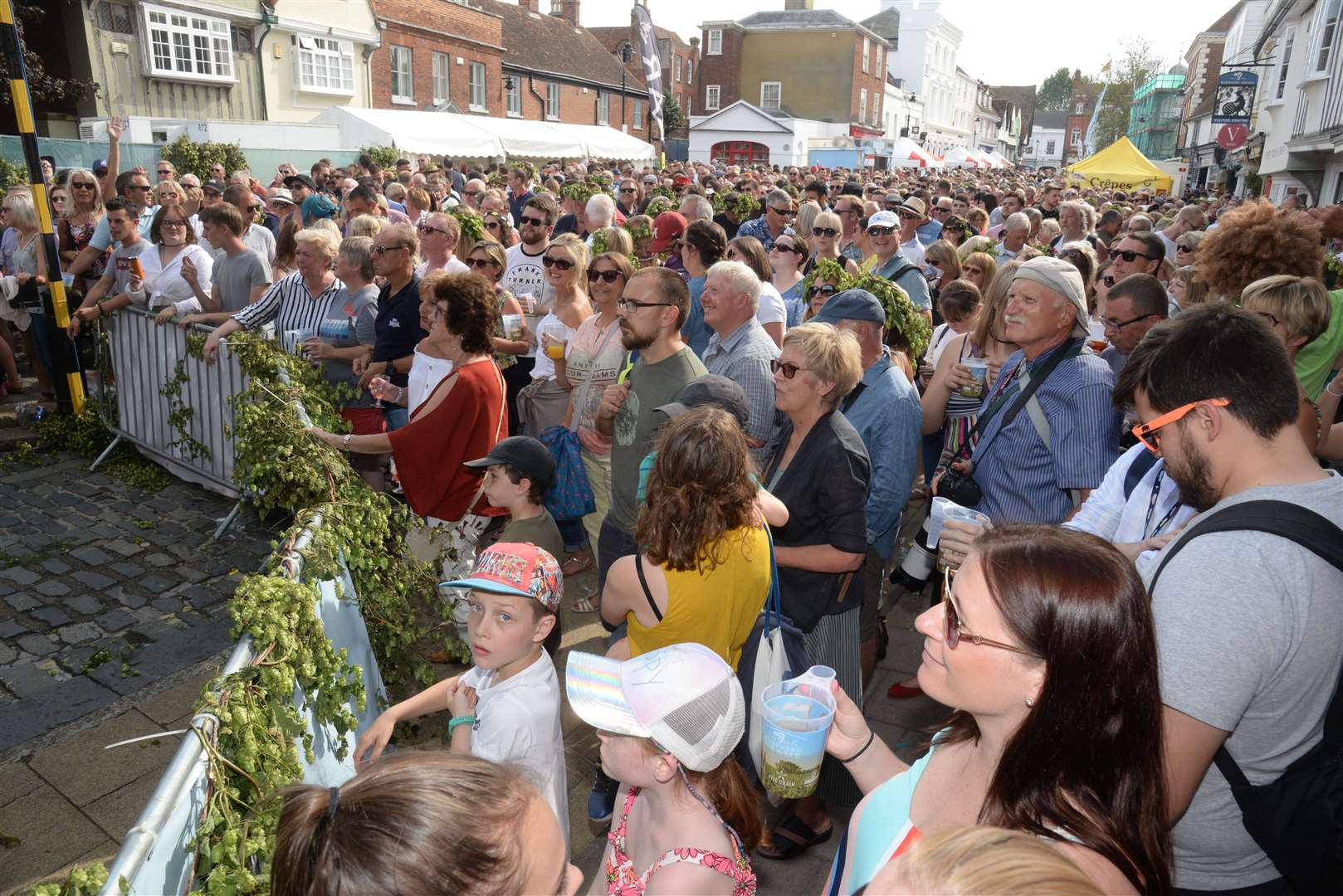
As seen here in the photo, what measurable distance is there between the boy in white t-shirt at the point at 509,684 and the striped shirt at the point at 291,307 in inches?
154

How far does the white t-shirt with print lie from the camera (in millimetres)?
2498

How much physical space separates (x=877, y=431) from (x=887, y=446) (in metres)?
0.08

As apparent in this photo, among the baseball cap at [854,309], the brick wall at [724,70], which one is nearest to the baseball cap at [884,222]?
the baseball cap at [854,309]

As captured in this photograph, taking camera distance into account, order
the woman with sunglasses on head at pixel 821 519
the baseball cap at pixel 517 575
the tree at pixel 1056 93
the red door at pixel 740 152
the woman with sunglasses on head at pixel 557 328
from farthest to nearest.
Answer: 1. the tree at pixel 1056 93
2. the red door at pixel 740 152
3. the woman with sunglasses on head at pixel 557 328
4. the woman with sunglasses on head at pixel 821 519
5. the baseball cap at pixel 517 575

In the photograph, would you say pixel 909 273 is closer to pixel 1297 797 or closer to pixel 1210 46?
pixel 1297 797

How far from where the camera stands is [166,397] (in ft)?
21.6

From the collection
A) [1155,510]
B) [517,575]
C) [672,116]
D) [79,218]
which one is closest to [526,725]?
[517,575]

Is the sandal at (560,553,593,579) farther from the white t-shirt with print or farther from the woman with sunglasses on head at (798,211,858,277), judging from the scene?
the woman with sunglasses on head at (798,211,858,277)

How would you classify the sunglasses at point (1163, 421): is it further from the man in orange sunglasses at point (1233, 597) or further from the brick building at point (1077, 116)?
the brick building at point (1077, 116)

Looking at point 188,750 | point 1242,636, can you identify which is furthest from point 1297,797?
point 188,750

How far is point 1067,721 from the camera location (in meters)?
1.46

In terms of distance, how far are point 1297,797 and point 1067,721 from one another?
2.62ft

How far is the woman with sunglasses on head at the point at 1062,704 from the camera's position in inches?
56.8

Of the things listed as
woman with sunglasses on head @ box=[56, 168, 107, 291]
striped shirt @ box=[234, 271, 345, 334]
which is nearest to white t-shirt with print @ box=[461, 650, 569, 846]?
striped shirt @ box=[234, 271, 345, 334]
